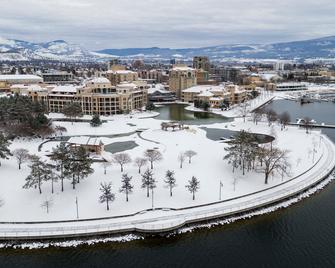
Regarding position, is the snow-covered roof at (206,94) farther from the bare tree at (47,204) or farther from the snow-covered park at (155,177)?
the bare tree at (47,204)

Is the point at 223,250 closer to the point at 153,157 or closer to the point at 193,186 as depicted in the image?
the point at 193,186

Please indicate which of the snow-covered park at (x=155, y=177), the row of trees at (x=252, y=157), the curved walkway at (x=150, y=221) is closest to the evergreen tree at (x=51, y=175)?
the snow-covered park at (x=155, y=177)

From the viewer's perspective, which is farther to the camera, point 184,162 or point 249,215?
point 184,162

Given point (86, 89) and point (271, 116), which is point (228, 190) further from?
point (86, 89)

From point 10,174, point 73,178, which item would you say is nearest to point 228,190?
point 73,178

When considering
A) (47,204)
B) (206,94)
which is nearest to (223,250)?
(47,204)

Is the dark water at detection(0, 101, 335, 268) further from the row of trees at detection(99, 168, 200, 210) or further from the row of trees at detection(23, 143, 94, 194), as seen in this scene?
the row of trees at detection(23, 143, 94, 194)

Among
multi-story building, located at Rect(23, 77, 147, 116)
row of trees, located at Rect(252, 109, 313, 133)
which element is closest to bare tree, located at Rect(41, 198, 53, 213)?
row of trees, located at Rect(252, 109, 313, 133)
